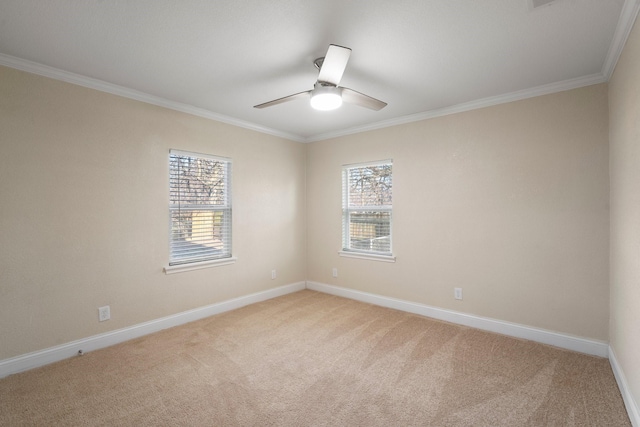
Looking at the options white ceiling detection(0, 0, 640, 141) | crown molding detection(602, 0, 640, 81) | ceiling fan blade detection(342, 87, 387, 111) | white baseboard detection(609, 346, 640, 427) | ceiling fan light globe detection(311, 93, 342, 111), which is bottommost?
white baseboard detection(609, 346, 640, 427)

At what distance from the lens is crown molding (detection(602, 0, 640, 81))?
1.72 metres

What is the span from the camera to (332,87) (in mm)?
2381

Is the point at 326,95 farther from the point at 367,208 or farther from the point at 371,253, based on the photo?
the point at 371,253

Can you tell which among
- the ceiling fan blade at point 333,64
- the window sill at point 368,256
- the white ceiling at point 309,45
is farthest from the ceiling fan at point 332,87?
the window sill at point 368,256

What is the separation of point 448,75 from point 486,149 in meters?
1.02

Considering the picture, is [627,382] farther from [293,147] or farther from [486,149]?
[293,147]

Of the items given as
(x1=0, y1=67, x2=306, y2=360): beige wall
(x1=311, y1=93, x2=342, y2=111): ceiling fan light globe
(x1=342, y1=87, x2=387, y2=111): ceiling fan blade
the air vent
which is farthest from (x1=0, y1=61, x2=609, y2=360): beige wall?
(x1=311, y1=93, x2=342, y2=111): ceiling fan light globe

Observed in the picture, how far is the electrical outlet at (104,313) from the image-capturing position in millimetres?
2809

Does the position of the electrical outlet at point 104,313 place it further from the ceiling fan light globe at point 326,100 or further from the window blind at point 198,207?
the ceiling fan light globe at point 326,100

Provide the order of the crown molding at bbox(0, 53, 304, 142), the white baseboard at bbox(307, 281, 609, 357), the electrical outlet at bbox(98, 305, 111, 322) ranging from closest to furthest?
the crown molding at bbox(0, 53, 304, 142) < the white baseboard at bbox(307, 281, 609, 357) < the electrical outlet at bbox(98, 305, 111, 322)

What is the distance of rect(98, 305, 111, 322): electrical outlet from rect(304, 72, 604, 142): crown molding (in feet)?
11.6

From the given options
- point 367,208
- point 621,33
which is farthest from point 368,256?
point 621,33

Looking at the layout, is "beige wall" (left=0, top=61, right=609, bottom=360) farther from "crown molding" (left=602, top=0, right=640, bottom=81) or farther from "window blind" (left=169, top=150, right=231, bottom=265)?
"crown molding" (left=602, top=0, right=640, bottom=81)

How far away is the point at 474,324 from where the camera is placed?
3.28 metres
